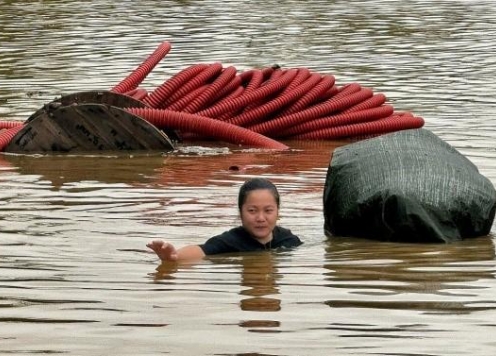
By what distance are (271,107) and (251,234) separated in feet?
17.8

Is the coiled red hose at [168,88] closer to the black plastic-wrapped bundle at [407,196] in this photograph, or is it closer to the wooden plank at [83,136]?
the wooden plank at [83,136]

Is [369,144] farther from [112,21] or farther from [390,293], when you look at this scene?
[112,21]

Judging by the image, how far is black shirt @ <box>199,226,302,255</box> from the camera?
826 centimetres

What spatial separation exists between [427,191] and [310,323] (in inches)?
99.6

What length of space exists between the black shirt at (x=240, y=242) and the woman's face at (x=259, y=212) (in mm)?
70

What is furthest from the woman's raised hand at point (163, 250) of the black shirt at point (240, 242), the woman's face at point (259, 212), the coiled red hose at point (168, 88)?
the coiled red hose at point (168, 88)

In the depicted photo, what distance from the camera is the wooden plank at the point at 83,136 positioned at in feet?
42.6

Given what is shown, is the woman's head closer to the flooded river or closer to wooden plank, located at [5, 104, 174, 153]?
the flooded river

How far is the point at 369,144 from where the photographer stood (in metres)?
9.41

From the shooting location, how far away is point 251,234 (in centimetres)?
830

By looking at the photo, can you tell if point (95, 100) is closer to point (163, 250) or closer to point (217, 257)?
point (217, 257)

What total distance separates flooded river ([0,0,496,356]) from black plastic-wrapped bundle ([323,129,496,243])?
123 millimetres

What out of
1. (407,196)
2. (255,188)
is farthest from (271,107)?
(255,188)

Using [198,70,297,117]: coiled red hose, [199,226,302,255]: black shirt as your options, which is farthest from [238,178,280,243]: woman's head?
[198,70,297,117]: coiled red hose
